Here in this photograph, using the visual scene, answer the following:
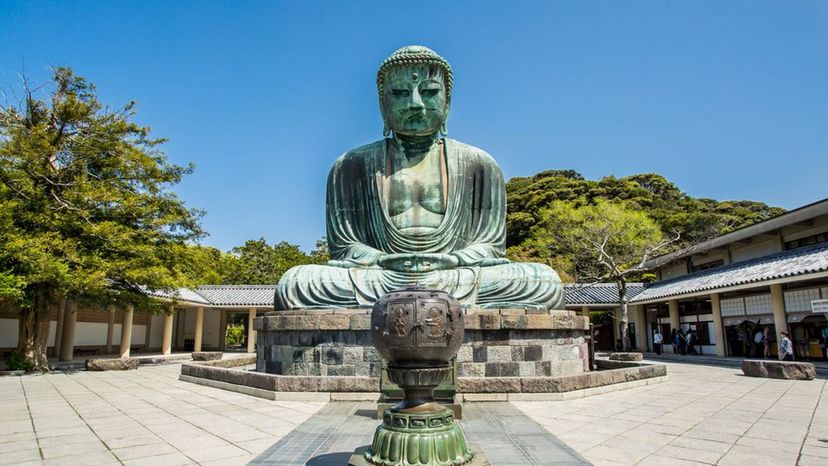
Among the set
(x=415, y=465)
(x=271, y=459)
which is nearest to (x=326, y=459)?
(x=271, y=459)

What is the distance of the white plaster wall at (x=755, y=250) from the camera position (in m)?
18.5

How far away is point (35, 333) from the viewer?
13516 millimetres

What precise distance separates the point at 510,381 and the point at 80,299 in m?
12.5

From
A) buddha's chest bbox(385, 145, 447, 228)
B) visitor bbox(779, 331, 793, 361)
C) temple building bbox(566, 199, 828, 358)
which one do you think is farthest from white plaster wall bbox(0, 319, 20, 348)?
visitor bbox(779, 331, 793, 361)

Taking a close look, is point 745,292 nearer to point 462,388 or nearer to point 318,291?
point 462,388

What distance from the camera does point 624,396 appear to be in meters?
7.50

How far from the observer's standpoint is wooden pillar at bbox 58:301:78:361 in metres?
17.5

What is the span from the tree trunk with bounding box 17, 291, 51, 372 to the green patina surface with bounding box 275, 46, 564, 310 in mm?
8785

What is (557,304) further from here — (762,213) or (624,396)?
(762,213)

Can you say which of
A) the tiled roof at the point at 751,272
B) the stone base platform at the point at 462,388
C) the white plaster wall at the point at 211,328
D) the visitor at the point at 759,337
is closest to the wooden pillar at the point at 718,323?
the tiled roof at the point at 751,272

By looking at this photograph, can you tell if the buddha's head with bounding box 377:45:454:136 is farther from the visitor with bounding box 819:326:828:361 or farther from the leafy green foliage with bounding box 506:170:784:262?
the leafy green foliage with bounding box 506:170:784:262

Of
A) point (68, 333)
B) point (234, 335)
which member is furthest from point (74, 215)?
point (234, 335)

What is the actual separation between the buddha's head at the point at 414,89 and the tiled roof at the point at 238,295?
54.9 feet

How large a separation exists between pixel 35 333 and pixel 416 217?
441 inches
